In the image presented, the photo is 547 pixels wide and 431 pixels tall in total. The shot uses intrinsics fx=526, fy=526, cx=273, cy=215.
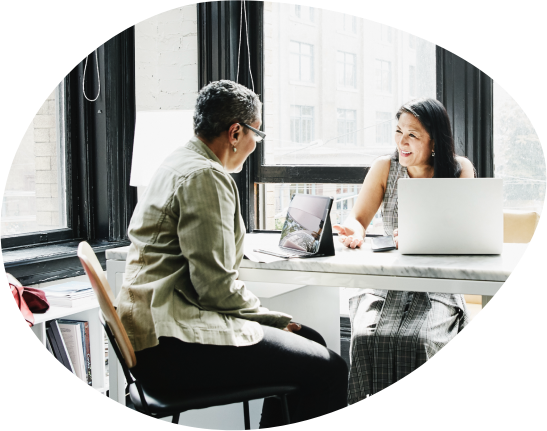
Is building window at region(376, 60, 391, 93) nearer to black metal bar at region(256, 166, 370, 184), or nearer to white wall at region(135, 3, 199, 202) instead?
black metal bar at region(256, 166, 370, 184)

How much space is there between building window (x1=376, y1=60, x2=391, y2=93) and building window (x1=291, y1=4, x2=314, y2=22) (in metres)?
0.44

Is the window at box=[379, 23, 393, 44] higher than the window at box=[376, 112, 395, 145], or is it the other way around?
the window at box=[379, 23, 393, 44]

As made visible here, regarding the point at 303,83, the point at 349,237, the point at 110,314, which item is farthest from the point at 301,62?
the point at 110,314

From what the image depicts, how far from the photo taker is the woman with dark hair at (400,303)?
1.76 meters

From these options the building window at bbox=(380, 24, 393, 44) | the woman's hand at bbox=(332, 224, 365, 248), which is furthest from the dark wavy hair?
the building window at bbox=(380, 24, 393, 44)

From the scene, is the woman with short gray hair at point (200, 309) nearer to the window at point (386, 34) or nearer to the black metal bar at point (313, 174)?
the black metal bar at point (313, 174)

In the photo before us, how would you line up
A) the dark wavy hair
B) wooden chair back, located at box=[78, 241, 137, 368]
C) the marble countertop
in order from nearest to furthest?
wooden chair back, located at box=[78, 241, 137, 368] < the marble countertop < the dark wavy hair

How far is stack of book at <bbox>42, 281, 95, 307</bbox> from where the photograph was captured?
218 centimetres

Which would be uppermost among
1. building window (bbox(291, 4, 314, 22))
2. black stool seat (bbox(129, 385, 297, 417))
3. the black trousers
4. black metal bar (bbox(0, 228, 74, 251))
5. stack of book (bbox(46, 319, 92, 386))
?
building window (bbox(291, 4, 314, 22))

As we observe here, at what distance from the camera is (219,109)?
1504mm

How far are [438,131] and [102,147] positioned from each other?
1662 mm

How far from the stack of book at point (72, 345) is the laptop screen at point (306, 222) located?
39.4 inches

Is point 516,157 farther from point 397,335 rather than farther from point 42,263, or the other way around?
point 42,263

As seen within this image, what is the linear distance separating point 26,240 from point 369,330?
1.64 meters
